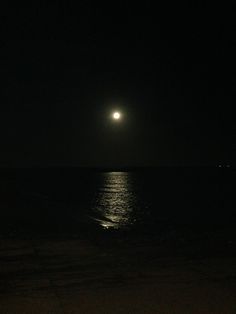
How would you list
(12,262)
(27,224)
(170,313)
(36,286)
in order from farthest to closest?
(27,224), (12,262), (36,286), (170,313)

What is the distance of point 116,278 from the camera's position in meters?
9.25

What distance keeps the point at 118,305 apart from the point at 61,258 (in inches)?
187

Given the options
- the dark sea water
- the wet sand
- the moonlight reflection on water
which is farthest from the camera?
the moonlight reflection on water

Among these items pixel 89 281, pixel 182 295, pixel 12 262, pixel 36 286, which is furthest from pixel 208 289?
pixel 12 262

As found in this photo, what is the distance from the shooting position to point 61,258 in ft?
38.9

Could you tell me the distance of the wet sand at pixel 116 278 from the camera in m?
7.28

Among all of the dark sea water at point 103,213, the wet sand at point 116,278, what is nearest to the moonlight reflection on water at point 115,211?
the dark sea water at point 103,213

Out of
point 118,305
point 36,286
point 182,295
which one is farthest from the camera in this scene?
point 36,286

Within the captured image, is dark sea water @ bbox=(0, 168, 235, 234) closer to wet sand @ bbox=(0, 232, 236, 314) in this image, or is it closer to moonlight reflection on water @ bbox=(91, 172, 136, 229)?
moonlight reflection on water @ bbox=(91, 172, 136, 229)

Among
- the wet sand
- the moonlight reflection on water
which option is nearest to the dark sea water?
the moonlight reflection on water

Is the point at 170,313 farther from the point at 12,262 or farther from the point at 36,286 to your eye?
the point at 12,262

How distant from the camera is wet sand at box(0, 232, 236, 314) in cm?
728

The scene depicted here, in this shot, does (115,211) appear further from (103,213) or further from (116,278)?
(116,278)

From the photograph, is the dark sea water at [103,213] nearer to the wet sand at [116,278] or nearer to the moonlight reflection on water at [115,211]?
the moonlight reflection on water at [115,211]
